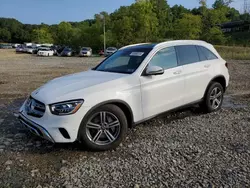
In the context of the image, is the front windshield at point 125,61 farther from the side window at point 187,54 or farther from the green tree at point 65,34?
the green tree at point 65,34

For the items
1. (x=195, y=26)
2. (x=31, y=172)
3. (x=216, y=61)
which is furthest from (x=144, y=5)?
(x=31, y=172)

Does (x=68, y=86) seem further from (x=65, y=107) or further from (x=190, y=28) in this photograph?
(x=190, y=28)

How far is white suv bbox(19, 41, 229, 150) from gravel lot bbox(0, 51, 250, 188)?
0.36 meters

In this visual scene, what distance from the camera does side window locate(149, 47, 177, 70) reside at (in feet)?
15.8

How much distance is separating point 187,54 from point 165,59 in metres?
0.69

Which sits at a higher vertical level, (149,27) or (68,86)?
(149,27)

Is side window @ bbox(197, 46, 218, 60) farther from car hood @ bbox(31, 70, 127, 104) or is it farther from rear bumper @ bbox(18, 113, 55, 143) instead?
rear bumper @ bbox(18, 113, 55, 143)

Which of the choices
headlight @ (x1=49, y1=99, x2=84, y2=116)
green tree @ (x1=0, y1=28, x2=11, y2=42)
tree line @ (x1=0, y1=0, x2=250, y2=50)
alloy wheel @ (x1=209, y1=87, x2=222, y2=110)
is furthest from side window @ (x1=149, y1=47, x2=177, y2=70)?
green tree @ (x1=0, y1=28, x2=11, y2=42)

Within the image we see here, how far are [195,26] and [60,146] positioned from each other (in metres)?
51.8

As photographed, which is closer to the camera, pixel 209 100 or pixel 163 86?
pixel 163 86

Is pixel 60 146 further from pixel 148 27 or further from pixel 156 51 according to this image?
pixel 148 27

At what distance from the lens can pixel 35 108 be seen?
13.3 feet

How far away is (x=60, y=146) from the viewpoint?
Answer: 4.31m

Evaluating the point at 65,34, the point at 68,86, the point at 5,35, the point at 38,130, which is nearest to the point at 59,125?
the point at 38,130
